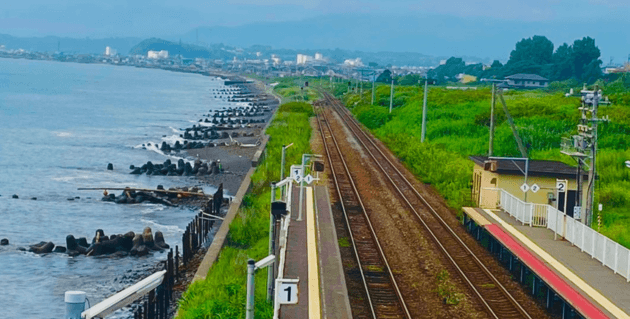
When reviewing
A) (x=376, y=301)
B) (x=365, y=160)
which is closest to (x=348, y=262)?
(x=376, y=301)

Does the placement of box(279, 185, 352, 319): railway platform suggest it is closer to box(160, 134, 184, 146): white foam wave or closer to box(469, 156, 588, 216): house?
box(469, 156, 588, 216): house

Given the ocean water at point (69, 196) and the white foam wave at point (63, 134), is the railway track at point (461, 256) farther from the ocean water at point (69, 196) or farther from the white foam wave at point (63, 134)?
the white foam wave at point (63, 134)

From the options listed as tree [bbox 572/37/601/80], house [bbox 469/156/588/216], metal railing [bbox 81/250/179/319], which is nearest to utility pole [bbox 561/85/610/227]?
house [bbox 469/156/588/216]

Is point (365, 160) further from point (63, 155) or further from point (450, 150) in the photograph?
point (63, 155)

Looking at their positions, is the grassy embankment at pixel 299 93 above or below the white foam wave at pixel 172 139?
above

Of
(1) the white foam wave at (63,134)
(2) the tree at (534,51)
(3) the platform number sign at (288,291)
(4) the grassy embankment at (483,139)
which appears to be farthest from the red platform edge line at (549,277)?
(2) the tree at (534,51)

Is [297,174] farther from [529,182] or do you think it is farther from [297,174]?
[529,182]

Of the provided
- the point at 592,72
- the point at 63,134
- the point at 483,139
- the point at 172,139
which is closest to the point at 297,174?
the point at 483,139
